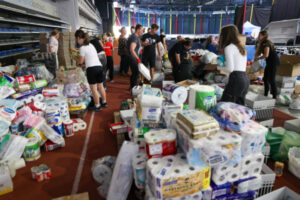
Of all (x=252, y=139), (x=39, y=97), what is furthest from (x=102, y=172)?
(x=39, y=97)

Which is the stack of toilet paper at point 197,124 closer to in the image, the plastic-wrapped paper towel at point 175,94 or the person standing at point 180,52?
the plastic-wrapped paper towel at point 175,94

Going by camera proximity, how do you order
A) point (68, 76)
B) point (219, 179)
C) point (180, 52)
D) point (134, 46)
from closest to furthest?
point (219, 179) → point (68, 76) → point (180, 52) → point (134, 46)

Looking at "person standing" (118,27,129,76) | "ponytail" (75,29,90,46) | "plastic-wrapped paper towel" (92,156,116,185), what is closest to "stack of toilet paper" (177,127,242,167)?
"plastic-wrapped paper towel" (92,156,116,185)

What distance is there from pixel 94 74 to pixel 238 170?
2983 mm

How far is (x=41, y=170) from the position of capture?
2156 mm

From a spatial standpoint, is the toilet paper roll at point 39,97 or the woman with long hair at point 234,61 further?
the toilet paper roll at point 39,97

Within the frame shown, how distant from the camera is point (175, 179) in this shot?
134 cm

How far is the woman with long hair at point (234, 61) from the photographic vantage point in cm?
234

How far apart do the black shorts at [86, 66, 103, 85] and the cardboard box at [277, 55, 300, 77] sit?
4103mm

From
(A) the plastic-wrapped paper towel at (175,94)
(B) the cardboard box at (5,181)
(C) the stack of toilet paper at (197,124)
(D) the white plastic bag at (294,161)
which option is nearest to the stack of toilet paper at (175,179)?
(C) the stack of toilet paper at (197,124)

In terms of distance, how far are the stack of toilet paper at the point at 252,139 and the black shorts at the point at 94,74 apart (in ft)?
9.43

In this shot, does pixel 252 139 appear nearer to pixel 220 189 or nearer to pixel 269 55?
pixel 220 189

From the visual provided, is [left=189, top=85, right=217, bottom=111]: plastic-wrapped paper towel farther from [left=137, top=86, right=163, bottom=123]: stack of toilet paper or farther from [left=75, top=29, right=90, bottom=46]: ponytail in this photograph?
[left=75, top=29, right=90, bottom=46]: ponytail

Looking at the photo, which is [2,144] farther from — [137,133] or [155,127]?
[155,127]
